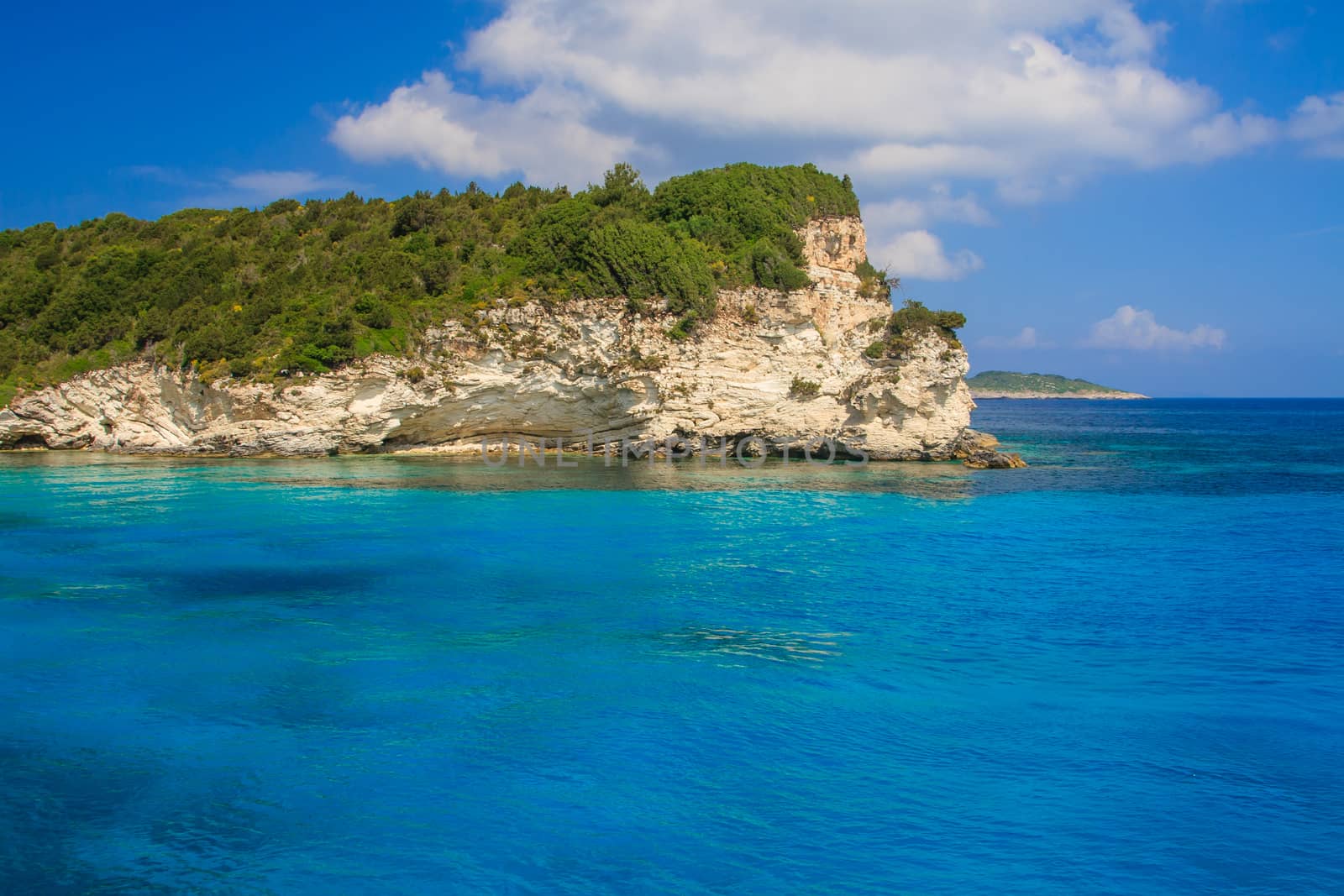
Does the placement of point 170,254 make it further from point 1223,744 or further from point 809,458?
point 1223,744

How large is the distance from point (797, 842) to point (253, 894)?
174 inches

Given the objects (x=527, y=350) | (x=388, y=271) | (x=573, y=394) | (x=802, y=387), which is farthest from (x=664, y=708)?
(x=388, y=271)

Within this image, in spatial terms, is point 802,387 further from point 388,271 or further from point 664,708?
point 664,708

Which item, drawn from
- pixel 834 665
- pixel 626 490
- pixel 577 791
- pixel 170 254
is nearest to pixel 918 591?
pixel 834 665

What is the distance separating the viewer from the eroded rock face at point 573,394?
35.0 meters

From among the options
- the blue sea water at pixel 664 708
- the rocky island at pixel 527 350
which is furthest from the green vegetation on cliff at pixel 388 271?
the blue sea water at pixel 664 708

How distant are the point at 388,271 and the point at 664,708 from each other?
33.4 m

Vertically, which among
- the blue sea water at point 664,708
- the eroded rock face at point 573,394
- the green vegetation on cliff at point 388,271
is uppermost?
the green vegetation on cliff at point 388,271

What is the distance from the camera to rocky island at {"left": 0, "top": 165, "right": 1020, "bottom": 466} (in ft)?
115

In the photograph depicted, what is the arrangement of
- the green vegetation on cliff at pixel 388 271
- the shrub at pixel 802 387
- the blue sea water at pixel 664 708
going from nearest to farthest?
1. the blue sea water at pixel 664 708
2. the green vegetation on cliff at pixel 388 271
3. the shrub at pixel 802 387

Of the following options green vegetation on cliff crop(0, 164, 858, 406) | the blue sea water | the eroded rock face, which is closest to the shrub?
the eroded rock face

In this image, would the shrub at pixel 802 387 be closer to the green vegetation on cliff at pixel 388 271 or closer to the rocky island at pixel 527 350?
the rocky island at pixel 527 350

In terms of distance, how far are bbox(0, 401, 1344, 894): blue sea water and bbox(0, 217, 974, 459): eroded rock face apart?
556 inches

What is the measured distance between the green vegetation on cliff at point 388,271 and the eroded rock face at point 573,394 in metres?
0.97
